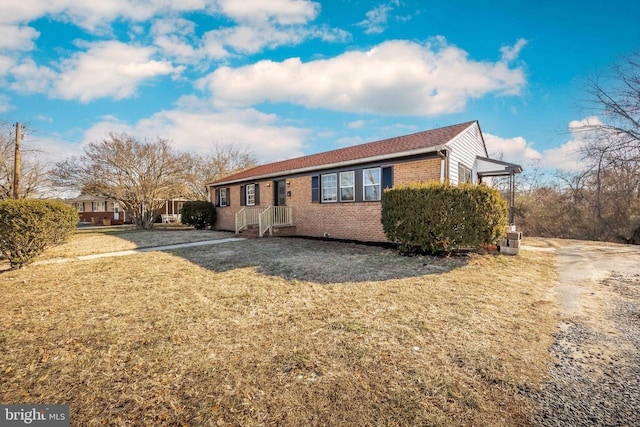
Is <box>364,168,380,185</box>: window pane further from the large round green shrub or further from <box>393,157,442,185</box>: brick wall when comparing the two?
the large round green shrub

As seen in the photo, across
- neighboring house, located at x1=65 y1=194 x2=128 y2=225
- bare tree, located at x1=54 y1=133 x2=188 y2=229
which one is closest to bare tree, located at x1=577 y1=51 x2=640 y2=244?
bare tree, located at x1=54 y1=133 x2=188 y2=229

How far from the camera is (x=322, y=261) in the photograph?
735cm

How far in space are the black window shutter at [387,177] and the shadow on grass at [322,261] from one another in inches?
89.9

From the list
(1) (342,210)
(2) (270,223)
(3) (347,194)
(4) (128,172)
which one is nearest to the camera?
(3) (347,194)

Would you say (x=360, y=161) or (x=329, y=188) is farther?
(x=329, y=188)

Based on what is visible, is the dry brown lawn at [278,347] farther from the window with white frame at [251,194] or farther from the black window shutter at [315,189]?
the window with white frame at [251,194]

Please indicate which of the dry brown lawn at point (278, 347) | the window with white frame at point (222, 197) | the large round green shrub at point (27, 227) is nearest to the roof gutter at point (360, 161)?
the window with white frame at point (222, 197)

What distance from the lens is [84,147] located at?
18.1 meters

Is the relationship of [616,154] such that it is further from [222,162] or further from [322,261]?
[222,162]

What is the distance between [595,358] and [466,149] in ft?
30.7

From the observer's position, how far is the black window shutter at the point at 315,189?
11820mm

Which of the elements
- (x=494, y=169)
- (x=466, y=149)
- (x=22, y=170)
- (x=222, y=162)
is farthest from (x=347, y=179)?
(x=22, y=170)

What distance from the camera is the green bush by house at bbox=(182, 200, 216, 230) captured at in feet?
58.1

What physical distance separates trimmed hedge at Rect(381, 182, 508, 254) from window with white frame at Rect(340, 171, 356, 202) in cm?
304
